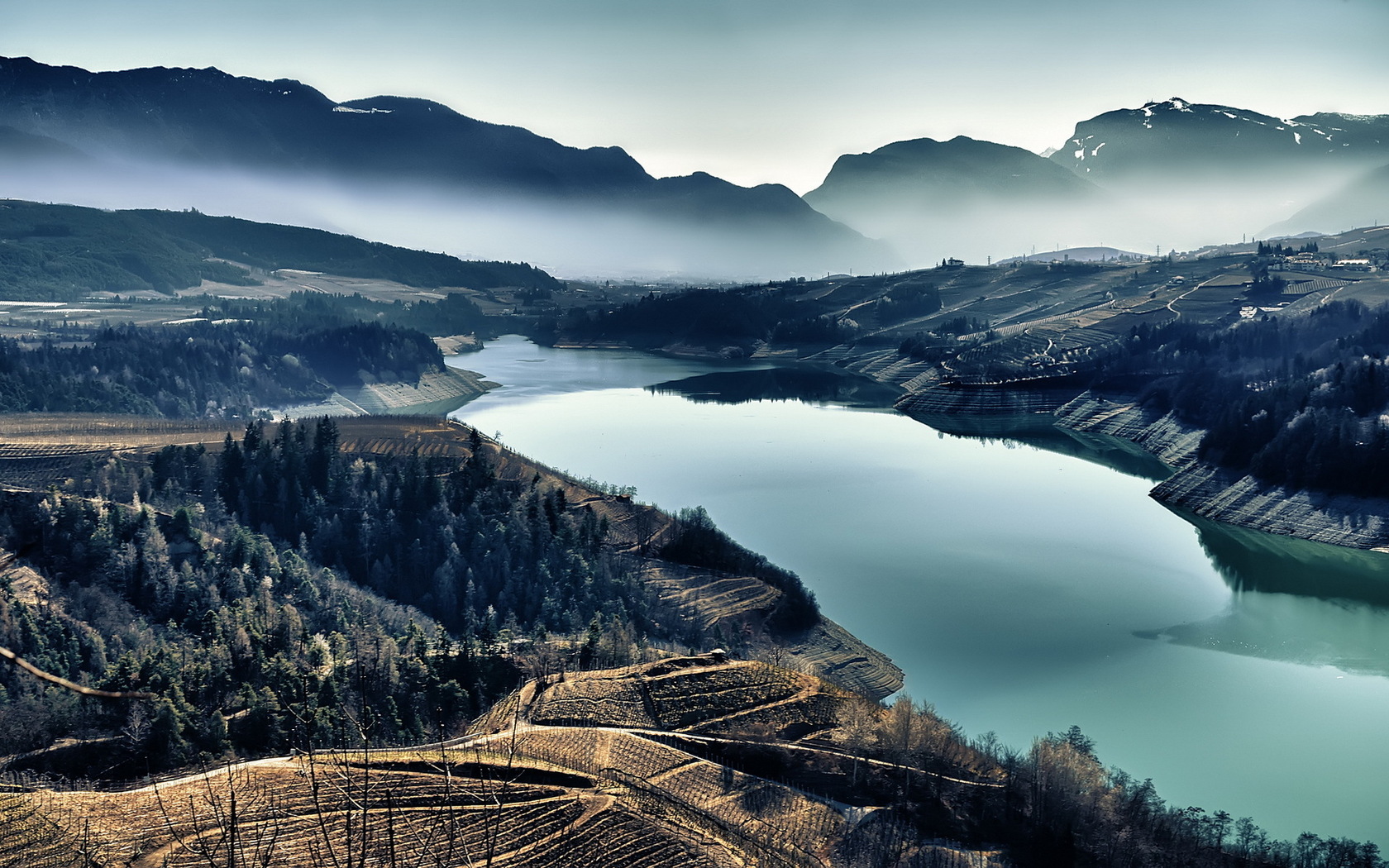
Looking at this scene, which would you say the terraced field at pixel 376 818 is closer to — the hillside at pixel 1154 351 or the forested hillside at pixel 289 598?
the forested hillside at pixel 289 598

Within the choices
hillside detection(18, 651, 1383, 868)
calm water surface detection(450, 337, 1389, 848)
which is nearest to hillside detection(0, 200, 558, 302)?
calm water surface detection(450, 337, 1389, 848)

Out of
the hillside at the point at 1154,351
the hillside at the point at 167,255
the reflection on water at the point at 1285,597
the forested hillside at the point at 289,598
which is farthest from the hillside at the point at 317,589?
the hillside at the point at 167,255

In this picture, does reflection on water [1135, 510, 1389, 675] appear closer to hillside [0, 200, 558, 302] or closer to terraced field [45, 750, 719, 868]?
terraced field [45, 750, 719, 868]

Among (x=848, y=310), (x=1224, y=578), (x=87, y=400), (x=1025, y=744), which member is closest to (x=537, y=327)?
(x=848, y=310)

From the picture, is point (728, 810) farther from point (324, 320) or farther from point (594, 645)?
point (324, 320)

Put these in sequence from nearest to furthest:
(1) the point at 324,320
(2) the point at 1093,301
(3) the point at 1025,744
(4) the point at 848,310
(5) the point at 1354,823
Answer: (5) the point at 1354,823
(3) the point at 1025,744
(1) the point at 324,320
(2) the point at 1093,301
(4) the point at 848,310

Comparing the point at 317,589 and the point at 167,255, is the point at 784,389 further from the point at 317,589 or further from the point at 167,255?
the point at 167,255

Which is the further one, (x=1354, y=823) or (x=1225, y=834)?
(x=1354, y=823)
